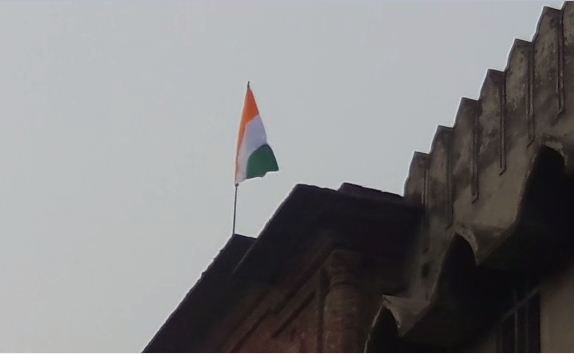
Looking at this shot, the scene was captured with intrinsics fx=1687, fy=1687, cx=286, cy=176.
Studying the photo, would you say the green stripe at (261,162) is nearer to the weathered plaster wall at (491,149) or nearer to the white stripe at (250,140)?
the white stripe at (250,140)

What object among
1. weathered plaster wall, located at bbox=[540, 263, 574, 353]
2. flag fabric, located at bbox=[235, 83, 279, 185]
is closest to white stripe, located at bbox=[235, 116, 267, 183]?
flag fabric, located at bbox=[235, 83, 279, 185]

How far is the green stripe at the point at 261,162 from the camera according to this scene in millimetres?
19234

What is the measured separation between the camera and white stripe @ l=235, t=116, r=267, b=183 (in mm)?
19312

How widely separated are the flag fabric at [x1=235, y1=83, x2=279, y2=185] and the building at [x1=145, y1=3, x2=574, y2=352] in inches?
52.6

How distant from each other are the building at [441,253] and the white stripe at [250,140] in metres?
1.42

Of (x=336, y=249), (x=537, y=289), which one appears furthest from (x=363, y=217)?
(x=537, y=289)

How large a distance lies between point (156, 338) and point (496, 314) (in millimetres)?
9090

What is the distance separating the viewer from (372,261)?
16375 millimetres

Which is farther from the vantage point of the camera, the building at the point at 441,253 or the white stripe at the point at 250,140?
the white stripe at the point at 250,140

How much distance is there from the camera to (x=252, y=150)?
19.4 m

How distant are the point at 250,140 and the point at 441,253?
461 cm

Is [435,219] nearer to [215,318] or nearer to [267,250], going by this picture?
[267,250]

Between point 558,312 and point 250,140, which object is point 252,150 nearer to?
point 250,140

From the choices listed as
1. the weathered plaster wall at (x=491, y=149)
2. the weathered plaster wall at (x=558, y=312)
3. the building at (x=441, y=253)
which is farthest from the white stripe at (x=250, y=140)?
the weathered plaster wall at (x=558, y=312)
